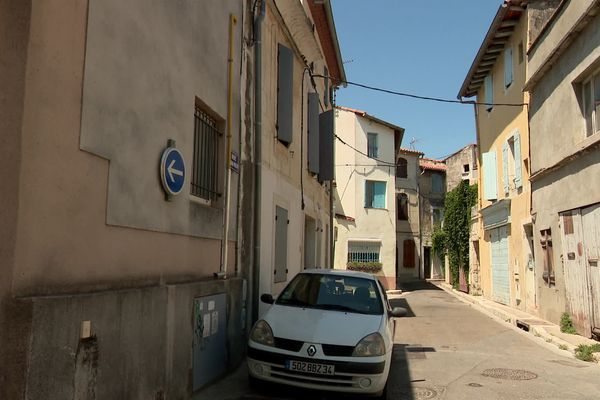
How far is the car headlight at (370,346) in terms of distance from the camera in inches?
223

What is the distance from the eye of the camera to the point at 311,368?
557 centimetres

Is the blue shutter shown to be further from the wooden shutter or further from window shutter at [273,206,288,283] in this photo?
window shutter at [273,206,288,283]

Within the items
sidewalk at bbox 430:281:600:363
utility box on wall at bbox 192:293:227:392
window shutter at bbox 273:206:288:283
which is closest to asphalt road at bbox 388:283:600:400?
sidewalk at bbox 430:281:600:363

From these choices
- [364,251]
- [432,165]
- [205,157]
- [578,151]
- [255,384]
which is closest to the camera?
[255,384]

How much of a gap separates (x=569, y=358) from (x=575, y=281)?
230 centimetres

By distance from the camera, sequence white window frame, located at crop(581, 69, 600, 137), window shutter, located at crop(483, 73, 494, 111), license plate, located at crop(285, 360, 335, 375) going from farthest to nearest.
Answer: window shutter, located at crop(483, 73, 494, 111) → white window frame, located at crop(581, 69, 600, 137) → license plate, located at crop(285, 360, 335, 375)

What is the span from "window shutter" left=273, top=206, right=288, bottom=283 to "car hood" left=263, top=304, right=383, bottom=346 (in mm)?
3354

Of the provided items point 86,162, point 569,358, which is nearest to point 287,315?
point 86,162

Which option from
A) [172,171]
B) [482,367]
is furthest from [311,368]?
[482,367]

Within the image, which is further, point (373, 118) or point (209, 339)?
point (373, 118)

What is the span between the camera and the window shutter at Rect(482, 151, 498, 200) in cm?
1798

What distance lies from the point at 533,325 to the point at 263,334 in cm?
847

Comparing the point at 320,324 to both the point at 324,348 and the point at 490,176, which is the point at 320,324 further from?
the point at 490,176

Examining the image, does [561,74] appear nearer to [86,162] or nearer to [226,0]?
[226,0]
